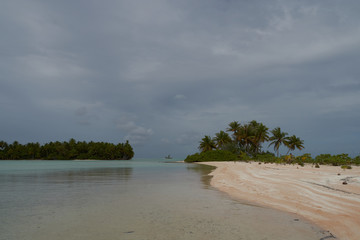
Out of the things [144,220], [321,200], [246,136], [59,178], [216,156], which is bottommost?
[59,178]

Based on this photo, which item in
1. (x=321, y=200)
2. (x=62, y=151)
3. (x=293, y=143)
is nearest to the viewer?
(x=321, y=200)

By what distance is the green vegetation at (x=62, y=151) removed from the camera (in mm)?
96750

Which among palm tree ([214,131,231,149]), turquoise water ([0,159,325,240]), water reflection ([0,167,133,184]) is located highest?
palm tree ([214,131,231,149])

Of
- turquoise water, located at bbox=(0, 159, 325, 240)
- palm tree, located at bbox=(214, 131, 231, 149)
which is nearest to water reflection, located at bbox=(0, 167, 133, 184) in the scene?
turquoise water, located at bbox=(0, 159, 325, 240)

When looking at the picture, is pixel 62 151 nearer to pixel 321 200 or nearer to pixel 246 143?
pixel 246 143

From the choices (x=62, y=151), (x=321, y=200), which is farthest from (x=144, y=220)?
(x=62, y=151)

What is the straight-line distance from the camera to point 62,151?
322 ft

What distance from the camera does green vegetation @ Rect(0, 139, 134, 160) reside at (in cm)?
9675

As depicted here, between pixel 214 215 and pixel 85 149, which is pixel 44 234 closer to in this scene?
pixel 214 215

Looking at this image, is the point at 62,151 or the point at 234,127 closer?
the point at 234,127

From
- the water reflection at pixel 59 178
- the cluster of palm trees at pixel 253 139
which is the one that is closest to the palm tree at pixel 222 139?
the cluster of palm trees at pixel 253 139

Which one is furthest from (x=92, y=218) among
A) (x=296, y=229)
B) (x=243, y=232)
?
(x=296, y=229)

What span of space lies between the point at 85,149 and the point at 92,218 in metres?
105

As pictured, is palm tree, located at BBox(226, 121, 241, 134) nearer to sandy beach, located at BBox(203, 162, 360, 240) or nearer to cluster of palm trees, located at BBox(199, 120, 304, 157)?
cluster of palm trees, located at BBox(199, 120, 304, 157)
